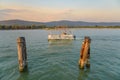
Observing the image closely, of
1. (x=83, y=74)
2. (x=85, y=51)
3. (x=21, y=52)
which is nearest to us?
(x=21, y=52)

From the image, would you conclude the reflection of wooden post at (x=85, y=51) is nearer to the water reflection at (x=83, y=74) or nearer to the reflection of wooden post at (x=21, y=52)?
the water reflection at (x=83, y=74)

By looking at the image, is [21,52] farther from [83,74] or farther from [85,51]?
[83,74]

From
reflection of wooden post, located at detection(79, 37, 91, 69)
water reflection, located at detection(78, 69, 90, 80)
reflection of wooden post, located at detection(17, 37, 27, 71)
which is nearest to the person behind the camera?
reflection of wooden post, located at detection(17, 37, 27, 71)

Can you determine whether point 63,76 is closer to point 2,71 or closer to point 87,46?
point 87,46

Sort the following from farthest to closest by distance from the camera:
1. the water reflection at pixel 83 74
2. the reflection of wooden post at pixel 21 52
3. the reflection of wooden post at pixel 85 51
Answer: the reflection of wooden post at pixel 85 51
the water reflection at pixel 83 74
the reflection of wooden post at pixel 21 52

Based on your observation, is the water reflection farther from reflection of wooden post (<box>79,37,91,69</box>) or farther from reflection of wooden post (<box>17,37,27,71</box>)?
reflection of wooden post (<box>17,37,27,71</box>)

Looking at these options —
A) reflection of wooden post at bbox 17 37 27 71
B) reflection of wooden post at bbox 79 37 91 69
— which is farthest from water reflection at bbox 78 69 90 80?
reflection of wooden post at bbox 17 37 27 71

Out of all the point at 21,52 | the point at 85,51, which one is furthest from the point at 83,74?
the point at 21,52

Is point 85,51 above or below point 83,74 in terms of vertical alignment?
above

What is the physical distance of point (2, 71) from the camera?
1802 centimetres

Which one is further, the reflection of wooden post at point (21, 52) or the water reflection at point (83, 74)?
the water reflection at point (83, 74)

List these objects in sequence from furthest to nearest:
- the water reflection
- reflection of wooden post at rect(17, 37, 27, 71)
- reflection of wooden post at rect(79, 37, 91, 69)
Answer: reflection of wooden post at rect(79, 37, 91, 69)
the water reflection
reflection of wooden post at rect(17, 37, 27, 71)

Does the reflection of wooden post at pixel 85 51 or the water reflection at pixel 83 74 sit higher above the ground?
the reflection of wooden post at pixel 85 51

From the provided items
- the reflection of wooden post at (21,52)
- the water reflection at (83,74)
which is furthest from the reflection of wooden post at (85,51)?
the reflection of wooden post at (21,52)
